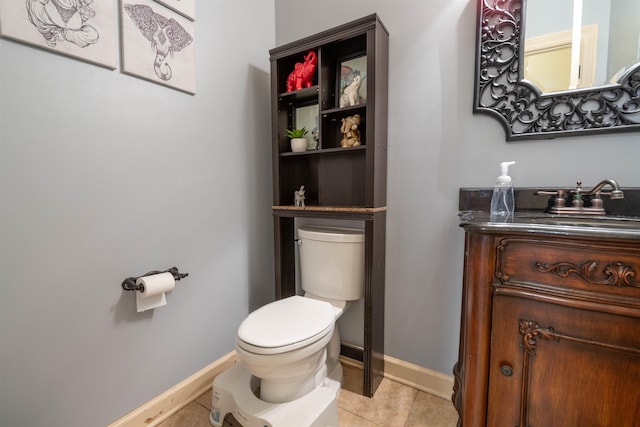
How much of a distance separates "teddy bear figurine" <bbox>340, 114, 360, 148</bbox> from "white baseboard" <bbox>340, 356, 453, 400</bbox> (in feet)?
3.85

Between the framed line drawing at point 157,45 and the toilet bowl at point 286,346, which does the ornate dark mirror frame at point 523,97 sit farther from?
the framed line drawing at point 157,45

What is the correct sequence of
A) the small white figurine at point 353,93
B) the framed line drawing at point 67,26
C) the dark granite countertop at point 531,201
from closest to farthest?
the framed line drawing at point 67,26
the dark granite countertop at point 531,201
the small white figurine at point 353,93

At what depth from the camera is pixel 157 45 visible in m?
1.12

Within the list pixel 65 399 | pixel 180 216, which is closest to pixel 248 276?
pixel 180 216

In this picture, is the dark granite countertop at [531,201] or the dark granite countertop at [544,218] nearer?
the dark granite countertop at [544,218]

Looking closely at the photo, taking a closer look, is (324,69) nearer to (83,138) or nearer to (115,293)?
(83,138)

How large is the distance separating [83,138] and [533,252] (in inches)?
56.9

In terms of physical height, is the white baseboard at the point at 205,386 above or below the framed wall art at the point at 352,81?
below

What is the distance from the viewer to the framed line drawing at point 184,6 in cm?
115

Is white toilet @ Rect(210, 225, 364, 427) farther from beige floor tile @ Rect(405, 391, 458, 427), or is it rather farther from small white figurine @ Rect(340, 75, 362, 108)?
small white figurine @ Rect(340, 75, 362, 108)

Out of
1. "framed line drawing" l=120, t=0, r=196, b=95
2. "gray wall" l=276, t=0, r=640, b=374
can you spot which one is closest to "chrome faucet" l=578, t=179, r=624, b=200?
"gray wall" l=276, t=0, r=640, b=374

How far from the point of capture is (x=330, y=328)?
1.12 metres

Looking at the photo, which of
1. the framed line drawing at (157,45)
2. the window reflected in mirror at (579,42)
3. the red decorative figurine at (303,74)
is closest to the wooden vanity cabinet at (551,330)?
the window reflected in mirror at (579,42)

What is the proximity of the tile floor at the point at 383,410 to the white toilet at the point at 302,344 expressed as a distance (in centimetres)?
10
